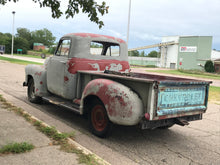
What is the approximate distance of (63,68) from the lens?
18.2 ft

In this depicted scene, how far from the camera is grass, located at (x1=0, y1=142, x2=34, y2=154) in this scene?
3423mm

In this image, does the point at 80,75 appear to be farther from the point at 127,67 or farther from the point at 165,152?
the point at 165,152

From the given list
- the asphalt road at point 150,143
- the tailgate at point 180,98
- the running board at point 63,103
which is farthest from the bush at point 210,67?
the running board at point 63,103

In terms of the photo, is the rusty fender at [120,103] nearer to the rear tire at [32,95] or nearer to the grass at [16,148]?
the grass at [16,148]

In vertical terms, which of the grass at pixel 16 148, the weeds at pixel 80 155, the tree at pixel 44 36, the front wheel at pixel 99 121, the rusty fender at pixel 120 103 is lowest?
the weeds at pixel 80 155

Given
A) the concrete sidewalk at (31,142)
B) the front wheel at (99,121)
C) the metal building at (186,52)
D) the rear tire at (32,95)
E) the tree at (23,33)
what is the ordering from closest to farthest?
the concrete sidewalk at (31,142) < the front wheel at (99,121) < the rear tire at (32,95) < the metal building at (186,52) < the tree at (23,33)

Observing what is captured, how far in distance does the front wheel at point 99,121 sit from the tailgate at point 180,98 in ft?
3.35

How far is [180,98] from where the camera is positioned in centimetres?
413

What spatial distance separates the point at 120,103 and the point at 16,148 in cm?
172

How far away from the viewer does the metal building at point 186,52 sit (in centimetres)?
5009

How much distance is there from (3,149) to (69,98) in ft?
7.34

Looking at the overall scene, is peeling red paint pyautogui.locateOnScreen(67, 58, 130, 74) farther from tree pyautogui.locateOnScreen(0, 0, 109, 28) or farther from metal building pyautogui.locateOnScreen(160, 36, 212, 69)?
metal building pyautogui.locateOnScreen(160, 36, 212, 69)

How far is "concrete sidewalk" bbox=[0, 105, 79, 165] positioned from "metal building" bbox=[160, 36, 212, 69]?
156 ft

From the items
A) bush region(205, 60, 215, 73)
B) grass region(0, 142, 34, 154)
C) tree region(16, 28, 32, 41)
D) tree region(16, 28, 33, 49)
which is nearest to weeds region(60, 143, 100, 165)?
grass region(0, 142, 34, 154)
